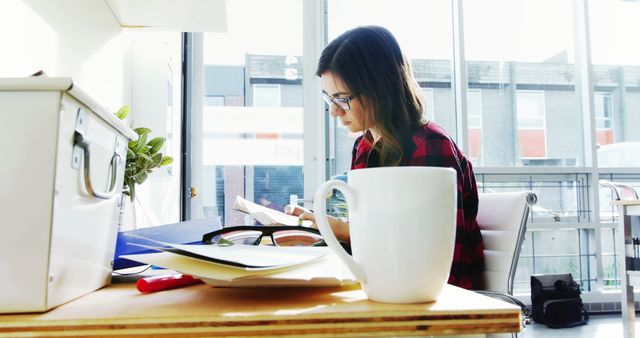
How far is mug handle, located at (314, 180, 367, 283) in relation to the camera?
0.36 metres

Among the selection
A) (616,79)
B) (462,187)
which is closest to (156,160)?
(462,187)

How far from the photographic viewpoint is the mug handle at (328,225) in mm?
356

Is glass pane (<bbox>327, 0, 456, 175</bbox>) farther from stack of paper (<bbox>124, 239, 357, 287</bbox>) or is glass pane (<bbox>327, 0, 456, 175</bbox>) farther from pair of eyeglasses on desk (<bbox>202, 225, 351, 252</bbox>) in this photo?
Answer: stack of paper (<bbox>124, 239, 357, 287</bbox>)

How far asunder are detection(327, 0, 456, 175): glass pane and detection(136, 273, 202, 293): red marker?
238 centimetres

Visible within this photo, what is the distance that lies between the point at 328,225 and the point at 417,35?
9.78 ft

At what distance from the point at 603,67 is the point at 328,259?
3.69 m

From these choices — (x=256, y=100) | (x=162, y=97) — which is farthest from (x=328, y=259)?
(x=256, y=100)

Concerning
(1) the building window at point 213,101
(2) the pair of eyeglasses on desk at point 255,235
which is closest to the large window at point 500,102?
(1) the building window at point 213,101

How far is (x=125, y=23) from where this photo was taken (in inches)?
57.9

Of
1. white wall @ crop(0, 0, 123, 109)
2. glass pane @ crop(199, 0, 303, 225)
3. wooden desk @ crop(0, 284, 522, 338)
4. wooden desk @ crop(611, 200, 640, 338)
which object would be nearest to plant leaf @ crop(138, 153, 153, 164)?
white wall @ crop(0, 0, 123, 109)

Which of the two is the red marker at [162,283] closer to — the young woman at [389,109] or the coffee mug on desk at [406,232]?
the coffee mug on desk at [406,232]

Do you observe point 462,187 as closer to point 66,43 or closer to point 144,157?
point 144,157

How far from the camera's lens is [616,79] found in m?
3.50

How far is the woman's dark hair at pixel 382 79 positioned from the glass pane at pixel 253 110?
1598 mm
